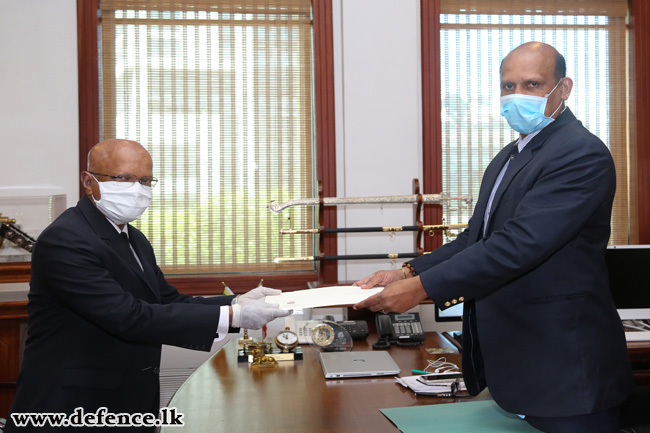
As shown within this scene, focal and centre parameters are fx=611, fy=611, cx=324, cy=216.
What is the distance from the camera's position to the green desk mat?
5.29 feet

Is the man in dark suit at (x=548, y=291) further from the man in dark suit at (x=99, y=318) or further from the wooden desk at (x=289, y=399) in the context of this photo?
the man in dark suit at (x=99, y=318)

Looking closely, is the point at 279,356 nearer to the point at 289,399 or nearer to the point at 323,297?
the point at 289,399

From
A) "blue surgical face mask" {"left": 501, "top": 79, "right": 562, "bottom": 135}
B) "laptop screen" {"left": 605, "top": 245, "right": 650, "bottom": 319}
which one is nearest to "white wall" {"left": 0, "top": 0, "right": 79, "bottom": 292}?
"blue surgical face mask" {"left": 501, "top": 79, "right": 562, "bottom": 135}

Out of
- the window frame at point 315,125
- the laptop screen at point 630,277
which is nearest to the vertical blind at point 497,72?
the window frame at point 315,125

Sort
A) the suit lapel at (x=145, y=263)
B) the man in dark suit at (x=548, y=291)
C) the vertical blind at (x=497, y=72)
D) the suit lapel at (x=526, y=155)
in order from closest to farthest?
the man in dark suit at (x=548, y=291), the suit lapel at (x=526, y=155), the suit lapel at (x=145, y=263), the vertical blind at (x=497, y=72)

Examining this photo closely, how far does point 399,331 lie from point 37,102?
289 cm

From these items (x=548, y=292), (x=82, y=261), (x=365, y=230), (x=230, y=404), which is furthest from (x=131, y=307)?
(x=365, y=230)

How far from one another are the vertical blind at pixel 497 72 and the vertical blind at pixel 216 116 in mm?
1050

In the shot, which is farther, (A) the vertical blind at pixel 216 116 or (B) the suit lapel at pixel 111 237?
(A) the vertical blind at pixel 216 116

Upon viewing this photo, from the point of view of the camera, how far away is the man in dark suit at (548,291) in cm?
153

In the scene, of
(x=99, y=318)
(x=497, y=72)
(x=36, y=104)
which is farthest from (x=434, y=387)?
(x=36, y=104)

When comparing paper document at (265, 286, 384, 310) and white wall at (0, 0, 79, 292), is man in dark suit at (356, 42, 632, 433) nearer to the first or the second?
paper document at (265, 286, 384, 310)

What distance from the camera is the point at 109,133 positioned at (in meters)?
4.24

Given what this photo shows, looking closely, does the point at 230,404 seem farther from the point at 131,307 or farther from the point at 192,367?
the point at 192,367
